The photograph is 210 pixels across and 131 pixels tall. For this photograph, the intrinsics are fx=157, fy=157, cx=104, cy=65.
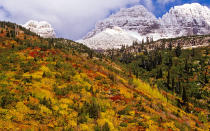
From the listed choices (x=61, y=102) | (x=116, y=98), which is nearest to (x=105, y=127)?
(x=61, y=102)

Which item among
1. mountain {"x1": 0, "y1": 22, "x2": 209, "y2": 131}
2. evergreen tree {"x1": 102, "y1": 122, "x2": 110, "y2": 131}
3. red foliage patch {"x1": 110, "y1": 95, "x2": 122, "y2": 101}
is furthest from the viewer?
red foliage patch {"x1": 110, "y1": 95, "x2": 122, "y2": 101}

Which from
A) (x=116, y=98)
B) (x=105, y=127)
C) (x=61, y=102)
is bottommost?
(x=105, y=127)

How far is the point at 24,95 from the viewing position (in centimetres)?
1407

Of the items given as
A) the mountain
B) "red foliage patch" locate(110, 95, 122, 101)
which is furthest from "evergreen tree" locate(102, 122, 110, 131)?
"red foliage patch" locate(110, 95, 122, 101)

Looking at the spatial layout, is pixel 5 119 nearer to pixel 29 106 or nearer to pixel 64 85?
pixel 29 106

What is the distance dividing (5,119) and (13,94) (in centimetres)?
389

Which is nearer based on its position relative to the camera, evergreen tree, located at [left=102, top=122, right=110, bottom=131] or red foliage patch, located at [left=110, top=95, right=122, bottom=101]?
evergreen tree, located at [left=102, top=122, right=110, bottom=131]

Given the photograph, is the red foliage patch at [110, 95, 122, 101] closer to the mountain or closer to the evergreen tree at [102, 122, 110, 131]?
the mountain

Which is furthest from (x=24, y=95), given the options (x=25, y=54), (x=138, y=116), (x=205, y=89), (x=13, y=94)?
(x=205, y=89)

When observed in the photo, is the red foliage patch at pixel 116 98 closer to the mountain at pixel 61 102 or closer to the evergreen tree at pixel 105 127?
the mountain at pixel 61 102

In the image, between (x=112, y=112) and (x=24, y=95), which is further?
(x=112, y=112)

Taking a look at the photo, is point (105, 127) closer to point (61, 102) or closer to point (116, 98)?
point (61, 102)

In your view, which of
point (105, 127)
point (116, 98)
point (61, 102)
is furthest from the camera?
point (116, 98)

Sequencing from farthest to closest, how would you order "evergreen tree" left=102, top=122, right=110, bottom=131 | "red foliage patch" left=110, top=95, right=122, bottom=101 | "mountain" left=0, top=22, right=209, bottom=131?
1. "red foliage patch" left=110, top=95, right=122, bottom=101
2. "evergreen tree" left=102, top=122, right=110, bottom=131
3. "mountain" left=0, top=22, right=209, bottom=131
